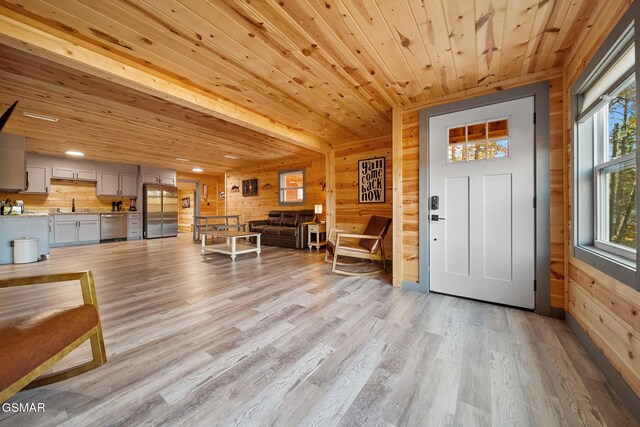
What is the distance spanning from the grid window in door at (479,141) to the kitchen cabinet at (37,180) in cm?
883

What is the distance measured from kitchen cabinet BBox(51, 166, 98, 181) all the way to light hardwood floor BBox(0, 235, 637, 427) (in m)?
5.26

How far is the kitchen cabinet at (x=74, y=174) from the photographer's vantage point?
6152 mm

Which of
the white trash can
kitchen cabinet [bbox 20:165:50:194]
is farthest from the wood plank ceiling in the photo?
kitchen cabinet [bbox 20:165:50:194]

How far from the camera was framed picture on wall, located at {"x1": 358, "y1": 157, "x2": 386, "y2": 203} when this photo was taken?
479cm

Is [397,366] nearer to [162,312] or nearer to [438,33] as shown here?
[162,312]

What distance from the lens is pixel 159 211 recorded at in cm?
765

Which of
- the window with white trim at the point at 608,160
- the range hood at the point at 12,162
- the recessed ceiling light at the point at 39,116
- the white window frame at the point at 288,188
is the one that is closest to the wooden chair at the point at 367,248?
the window with white trim at the point at 608,160

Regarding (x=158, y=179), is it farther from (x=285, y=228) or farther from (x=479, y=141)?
(x=479, y=141)

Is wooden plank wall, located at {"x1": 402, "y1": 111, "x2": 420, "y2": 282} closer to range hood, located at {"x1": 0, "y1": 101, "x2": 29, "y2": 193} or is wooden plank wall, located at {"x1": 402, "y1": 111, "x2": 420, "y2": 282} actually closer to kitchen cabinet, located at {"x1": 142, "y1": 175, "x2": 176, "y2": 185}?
range hood, located at {"x1": 0, "y1": 101, "x2": 29, "y2": 193}

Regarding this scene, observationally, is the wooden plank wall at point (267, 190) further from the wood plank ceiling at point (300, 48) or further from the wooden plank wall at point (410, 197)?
the wooden plank wall at point (410, 197)

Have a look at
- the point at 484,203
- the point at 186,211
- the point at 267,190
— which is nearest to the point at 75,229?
the point at 186,211

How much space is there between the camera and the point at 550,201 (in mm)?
2246

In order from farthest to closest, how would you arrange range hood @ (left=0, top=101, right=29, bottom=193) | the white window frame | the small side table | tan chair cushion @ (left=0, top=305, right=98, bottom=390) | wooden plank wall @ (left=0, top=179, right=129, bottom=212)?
the white window frame < wooden plank wall @ (left=0, top=179, right=129, bottom=212) < the small side table < range hood @ (left=0, top=101, right=29, bottom=193) < tan chair cushion @ (left=0, top=305, right=98, bottom=390)

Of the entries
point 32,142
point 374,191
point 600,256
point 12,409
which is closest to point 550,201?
point 600,256
